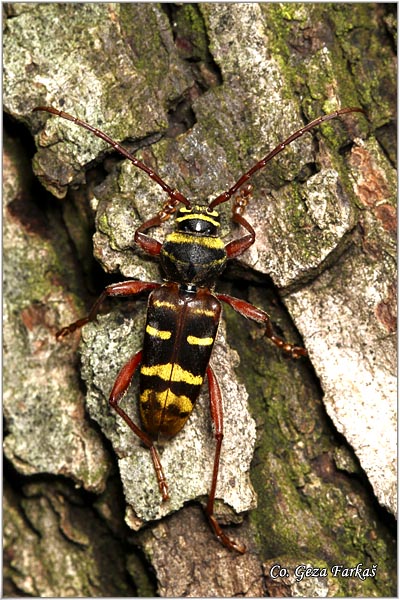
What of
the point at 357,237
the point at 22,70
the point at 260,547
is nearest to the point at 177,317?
the point at 357,237

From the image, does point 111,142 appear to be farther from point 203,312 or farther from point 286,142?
point 203,312

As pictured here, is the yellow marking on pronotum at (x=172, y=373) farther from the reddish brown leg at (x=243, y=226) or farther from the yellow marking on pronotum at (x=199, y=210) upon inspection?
the yellow marking on pronotum at (x=199, y=210)

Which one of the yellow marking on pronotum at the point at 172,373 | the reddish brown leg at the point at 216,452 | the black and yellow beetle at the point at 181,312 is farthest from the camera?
the yellow marking on pronotum at the point at 172,373

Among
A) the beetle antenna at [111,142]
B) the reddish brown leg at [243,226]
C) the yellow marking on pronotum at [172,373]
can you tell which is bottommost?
the yellow marking on pronotum at [172,373]

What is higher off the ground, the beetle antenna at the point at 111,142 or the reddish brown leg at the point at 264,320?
the beetle antenna at the point at 111,142

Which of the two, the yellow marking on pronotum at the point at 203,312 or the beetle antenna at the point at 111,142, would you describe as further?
the yellow marking on pronotum at the point at 203,312

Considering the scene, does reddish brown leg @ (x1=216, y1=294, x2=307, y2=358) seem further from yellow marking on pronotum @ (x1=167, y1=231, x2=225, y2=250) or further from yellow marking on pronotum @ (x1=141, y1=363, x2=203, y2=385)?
yellow marking on pronotum @ (x1=141, y1=363, x2=203, y2=385)

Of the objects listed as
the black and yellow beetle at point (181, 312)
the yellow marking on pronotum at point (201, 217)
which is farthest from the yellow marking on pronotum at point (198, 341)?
the yellow marking on pronotum at point (201, 217)
